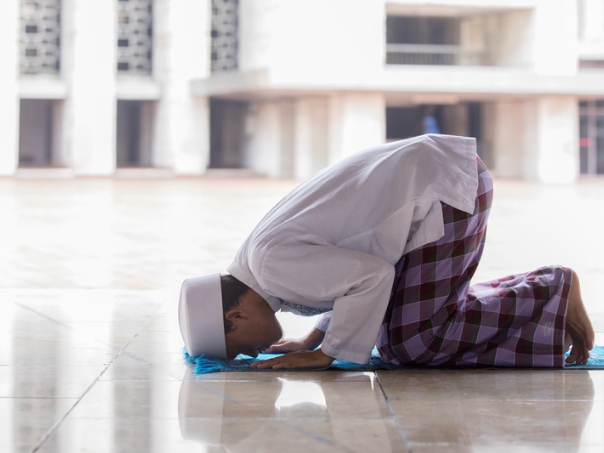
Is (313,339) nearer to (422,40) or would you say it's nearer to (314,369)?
(314,369)

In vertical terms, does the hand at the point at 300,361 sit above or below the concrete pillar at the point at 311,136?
below

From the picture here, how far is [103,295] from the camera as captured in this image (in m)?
5.50

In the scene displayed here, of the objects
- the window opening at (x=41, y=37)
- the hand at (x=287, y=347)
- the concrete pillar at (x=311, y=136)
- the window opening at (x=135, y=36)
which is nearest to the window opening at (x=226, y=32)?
the window opening at (x=135, y=36)

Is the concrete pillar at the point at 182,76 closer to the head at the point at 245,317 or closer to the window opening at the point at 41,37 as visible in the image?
the window opening at the point at 41,37

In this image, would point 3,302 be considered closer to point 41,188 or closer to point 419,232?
point 419,232

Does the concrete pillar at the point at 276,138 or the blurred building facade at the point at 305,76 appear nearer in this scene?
the blurred building facade at the point at 305,76

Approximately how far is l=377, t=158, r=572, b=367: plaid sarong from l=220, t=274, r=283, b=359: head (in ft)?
1.42

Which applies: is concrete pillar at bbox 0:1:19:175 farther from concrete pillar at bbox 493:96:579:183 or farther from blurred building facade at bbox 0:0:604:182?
concrete pillar at bbox 493:96:579:183

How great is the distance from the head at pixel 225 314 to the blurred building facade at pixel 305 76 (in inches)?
965

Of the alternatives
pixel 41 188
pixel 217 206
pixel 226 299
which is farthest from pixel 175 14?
pixel 226 299

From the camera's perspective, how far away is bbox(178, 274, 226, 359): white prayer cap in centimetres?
327

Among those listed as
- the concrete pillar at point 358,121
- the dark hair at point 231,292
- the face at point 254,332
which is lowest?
the face at point 254,332

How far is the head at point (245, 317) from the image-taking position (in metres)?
3.26

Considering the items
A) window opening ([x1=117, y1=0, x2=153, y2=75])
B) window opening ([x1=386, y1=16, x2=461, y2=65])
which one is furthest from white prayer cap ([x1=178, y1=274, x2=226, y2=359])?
window opening ([x1=117, y1=0, x2=153, y2=75])
